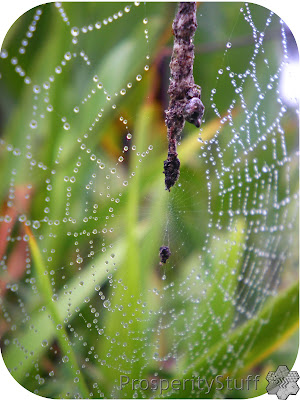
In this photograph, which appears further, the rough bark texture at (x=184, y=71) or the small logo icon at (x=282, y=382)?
the small logo icon at (x=282, y=382)

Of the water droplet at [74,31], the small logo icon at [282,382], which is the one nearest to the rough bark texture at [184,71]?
the water droplet at [74,31]

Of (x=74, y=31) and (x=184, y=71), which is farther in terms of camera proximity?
(x=74, y=31)

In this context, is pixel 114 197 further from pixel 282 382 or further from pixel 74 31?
pixel 282 382

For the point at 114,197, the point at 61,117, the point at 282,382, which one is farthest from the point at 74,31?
the point at 282,382

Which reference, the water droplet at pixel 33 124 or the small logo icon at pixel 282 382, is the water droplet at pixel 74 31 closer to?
the water droplet at pixel 33 124

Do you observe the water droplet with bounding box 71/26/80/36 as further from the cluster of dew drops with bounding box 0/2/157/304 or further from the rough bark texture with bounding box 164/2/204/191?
the rough bark texture with bounding box 164/2/204/191
